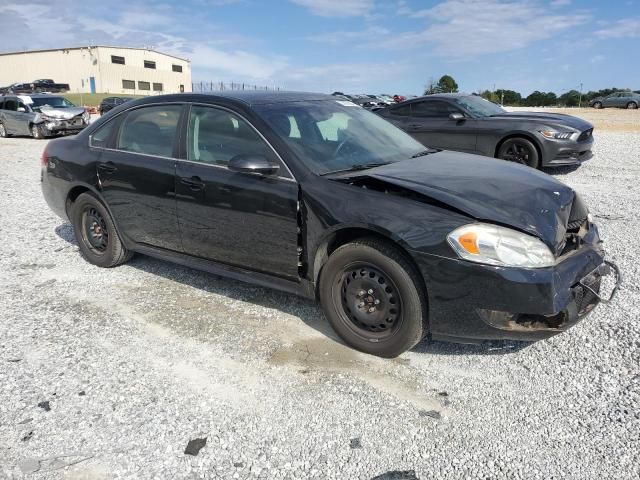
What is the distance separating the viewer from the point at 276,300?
4270mm

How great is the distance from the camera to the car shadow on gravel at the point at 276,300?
11.3ft

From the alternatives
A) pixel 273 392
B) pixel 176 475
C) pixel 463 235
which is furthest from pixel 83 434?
pixel 463 235

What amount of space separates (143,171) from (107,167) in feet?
1.75

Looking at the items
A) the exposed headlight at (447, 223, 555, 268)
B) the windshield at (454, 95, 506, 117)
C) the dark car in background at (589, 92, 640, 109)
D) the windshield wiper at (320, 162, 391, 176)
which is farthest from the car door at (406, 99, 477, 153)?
the dark car in background at (589, 92, 640, 109)

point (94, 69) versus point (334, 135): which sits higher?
point (94, 69)

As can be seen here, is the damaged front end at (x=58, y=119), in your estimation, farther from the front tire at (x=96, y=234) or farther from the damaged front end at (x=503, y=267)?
the damaged front end at (x=503, y=267)

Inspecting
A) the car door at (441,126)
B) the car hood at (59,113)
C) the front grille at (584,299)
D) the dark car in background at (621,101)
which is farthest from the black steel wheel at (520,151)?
the dark car in background at (621,101)

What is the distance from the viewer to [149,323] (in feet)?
12.9

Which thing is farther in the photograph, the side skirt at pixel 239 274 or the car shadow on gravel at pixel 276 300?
the side skirt at pixel 239 274

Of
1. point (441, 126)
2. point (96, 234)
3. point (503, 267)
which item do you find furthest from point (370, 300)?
point (441, 126)

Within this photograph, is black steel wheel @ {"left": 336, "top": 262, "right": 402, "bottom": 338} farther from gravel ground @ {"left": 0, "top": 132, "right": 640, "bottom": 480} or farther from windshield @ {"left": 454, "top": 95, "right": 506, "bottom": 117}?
windshield @ {"left": 454, "top": 95, "right": 506, "bottom": 117}

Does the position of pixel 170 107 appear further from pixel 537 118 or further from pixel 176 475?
pixel 537 118

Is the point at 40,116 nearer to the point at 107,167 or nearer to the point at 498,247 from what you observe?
the point at 107,167

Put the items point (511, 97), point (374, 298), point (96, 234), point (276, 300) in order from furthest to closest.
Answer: point (511, 97)
point (96, 234)
point (276, 300)
point (374, 298)
